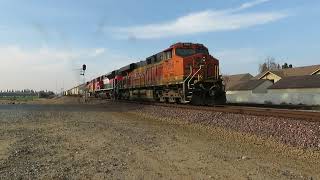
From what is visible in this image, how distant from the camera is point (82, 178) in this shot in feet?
25.5

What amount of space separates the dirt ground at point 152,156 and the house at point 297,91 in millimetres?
34676

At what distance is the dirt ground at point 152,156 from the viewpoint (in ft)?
26.5

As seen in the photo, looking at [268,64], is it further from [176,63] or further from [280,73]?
[176,63]

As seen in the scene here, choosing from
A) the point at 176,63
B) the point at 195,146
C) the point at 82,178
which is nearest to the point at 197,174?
the point at 82,178

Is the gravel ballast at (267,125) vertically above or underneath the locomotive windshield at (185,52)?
underneath

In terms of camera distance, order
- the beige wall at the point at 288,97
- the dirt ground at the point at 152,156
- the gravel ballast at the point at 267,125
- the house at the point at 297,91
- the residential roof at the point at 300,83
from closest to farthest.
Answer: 1. the dirt ground at the point at 152,156
2. the gravel ballast at the point at 267,125
3. the beige wall at the point at 288,97
4. the house at the point at 297,91
5. the residential roof at the point at 300,83

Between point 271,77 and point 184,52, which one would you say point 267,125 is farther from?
point 271,77

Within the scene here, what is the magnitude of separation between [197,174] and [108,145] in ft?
14.0

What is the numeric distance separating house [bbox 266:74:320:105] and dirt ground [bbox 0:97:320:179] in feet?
114

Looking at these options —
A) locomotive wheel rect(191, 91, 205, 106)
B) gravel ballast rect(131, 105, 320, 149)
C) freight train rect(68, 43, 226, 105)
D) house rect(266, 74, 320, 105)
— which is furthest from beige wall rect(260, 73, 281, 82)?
gravel ballast rect(131, 105, 320, 149)

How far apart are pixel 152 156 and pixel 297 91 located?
44628mm

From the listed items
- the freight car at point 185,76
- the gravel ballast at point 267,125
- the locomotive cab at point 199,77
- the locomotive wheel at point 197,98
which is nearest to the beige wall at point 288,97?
the freight car at point 185,76

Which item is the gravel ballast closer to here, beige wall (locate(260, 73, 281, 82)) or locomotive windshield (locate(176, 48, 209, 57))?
locomotive windshield (locate(176, 48, 209, 57))

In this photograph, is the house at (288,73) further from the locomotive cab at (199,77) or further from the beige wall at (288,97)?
the locomotive cab at (199,77)
